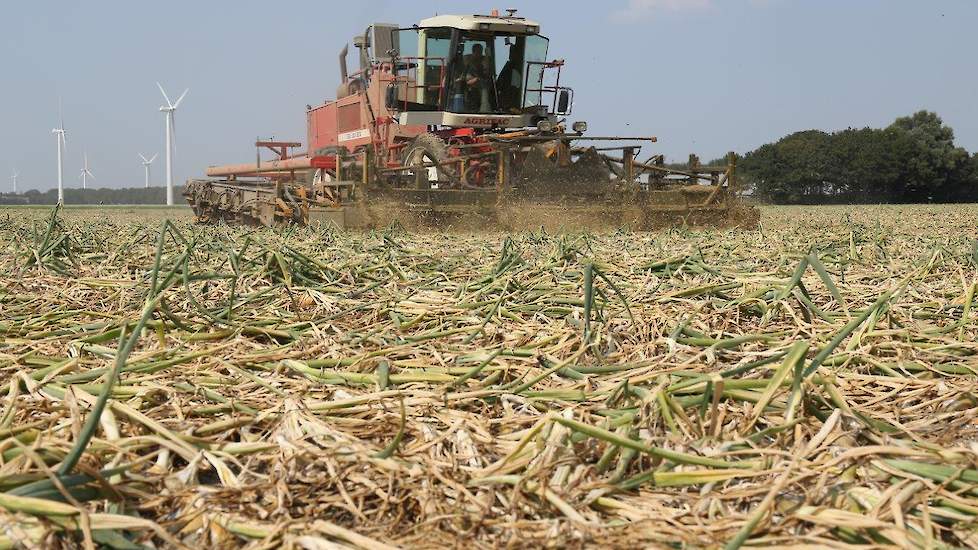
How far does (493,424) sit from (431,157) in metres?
11.4

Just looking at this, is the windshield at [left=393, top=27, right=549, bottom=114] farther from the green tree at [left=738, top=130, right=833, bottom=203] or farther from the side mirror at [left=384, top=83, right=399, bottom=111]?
the green tree at [left=738, top=130, right=833, bottom=203]

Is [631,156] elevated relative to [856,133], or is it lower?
lower

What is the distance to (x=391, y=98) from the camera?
46.2 ft

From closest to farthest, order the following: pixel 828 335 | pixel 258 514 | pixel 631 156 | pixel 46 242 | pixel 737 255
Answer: pixel 258 514
pixel 828 335
pixel 46 242
pixel 737 255
pixel 631 156

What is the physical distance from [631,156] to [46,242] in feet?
32.6

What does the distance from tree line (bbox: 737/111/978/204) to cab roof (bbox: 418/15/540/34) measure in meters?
36.9

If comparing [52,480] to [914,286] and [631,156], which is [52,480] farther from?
[631,156]

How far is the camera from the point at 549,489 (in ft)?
5.57

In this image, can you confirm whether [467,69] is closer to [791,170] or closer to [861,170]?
[791,170]

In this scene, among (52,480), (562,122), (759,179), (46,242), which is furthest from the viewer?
(759,179)

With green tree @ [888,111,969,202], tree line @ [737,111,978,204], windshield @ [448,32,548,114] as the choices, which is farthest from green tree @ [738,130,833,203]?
windshield @ [448,32,548,114]

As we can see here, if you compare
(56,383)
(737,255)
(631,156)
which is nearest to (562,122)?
(631,156)

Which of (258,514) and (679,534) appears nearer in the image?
(679,534)

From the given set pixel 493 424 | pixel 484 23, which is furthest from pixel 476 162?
pixel 493 424
